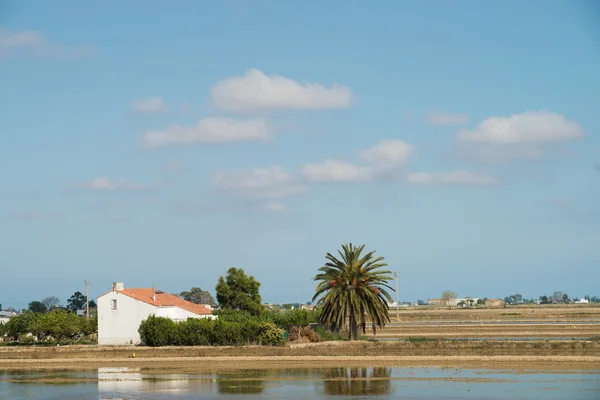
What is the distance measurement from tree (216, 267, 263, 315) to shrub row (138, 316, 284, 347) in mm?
30438

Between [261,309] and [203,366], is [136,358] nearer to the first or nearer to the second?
[203,366]

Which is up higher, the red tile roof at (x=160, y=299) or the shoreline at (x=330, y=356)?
the red tile roof at (x=160, y=299)

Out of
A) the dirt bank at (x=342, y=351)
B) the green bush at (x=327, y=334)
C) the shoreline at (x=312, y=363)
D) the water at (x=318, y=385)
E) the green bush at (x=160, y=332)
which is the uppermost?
the green bush at (x=160, y=332)

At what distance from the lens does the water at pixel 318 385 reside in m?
36.2

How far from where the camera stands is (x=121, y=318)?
7006 cm

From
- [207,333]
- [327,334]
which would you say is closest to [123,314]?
[207,333]

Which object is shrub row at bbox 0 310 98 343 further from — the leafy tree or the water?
the water

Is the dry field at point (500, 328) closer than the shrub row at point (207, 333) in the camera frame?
No

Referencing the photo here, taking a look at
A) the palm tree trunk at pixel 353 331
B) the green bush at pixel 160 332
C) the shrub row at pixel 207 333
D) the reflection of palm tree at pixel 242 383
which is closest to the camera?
the reflection of palm tree at pixel 242 383

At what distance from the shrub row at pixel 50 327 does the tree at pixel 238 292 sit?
21496 millimetres

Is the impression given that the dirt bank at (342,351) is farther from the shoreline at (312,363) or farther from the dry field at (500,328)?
the dry field at (500,328)

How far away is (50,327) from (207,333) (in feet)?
56.2

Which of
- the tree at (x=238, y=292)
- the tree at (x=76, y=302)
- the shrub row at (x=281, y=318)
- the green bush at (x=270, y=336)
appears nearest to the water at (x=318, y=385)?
the green bush at (x=270, y=336)

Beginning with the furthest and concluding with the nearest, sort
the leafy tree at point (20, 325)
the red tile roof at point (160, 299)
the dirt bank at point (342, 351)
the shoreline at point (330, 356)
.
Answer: the leafy tree at point (20, 325) → the red tile roof at point (160, 299) → the dirt bank at point (342, 351) → the shoreline at point (330, 356)
